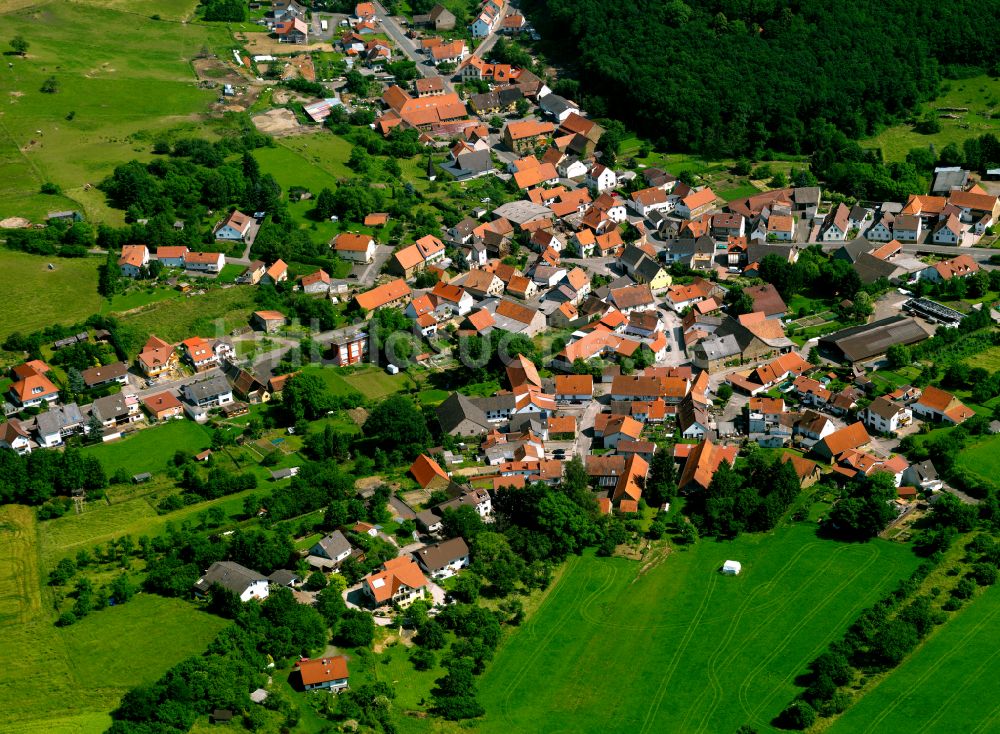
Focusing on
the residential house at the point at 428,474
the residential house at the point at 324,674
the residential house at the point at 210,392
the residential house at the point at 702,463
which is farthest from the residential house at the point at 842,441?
the residential house at the point at 210,392

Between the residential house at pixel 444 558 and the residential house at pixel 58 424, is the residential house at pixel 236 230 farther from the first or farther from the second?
the residential house at pixel 444 558

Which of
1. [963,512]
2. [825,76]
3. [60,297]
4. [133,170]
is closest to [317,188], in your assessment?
[133,170]

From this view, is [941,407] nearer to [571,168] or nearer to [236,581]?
[236,581]

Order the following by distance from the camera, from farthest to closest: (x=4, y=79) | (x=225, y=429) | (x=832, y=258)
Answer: (x=4, y=79), (x=832, y=258), (x=225, y=429)

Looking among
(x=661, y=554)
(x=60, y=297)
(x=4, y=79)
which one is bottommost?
(x=661, y=554)

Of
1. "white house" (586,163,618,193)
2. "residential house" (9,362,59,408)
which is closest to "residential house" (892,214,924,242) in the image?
"white house" (586,163,618,193)

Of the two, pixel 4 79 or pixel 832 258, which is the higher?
pixel 4 79

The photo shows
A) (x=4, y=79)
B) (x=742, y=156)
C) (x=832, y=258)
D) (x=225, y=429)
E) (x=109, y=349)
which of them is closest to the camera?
(x=225, y=429)

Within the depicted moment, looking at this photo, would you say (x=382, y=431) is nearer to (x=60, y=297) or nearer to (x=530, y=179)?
(x=60, y=297)
